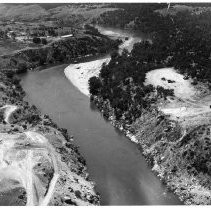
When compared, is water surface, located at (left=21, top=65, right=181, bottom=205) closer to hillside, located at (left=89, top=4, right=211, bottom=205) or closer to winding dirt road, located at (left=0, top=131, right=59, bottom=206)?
hillside, located at (left=89, top=4, right=211, bottom=205)

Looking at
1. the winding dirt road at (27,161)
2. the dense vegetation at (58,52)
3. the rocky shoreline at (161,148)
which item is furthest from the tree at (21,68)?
the winding dirt road at (27,161)

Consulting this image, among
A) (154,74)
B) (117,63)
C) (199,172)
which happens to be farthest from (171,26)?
(199,172)

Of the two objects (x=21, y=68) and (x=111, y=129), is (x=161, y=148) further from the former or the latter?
(x=21, y=68)

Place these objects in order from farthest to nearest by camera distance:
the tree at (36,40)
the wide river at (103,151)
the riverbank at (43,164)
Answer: the tree at (36,40) → the wide river at (103,151) → the riverbank at (43,164)

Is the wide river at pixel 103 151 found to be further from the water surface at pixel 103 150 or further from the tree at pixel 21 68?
the tree at pixel 21 68

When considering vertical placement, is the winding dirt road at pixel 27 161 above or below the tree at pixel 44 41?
above

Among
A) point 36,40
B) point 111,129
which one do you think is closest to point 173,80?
point 111,129
